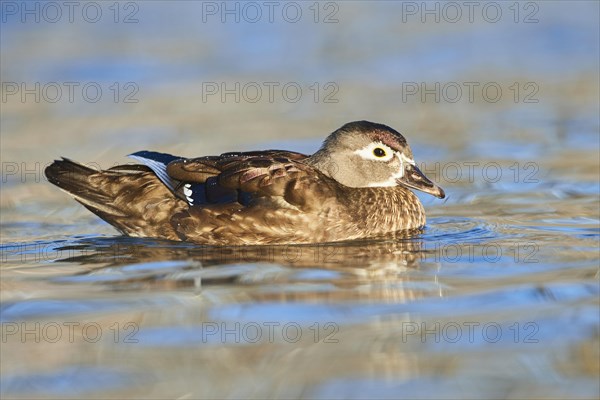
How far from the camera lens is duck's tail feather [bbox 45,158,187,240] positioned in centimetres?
1070

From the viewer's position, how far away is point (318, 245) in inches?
407

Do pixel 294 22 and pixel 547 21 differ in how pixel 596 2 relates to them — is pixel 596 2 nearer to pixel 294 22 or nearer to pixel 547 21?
pixel 547 21

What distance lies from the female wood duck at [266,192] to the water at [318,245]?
0.72 feet

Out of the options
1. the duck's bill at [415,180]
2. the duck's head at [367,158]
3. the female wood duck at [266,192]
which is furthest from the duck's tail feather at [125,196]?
the duck's bill at [415,180]

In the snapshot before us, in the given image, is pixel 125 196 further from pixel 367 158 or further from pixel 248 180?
pixel 367 158

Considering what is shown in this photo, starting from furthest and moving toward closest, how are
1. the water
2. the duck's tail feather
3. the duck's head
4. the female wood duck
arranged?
the duck's head
the duck's tail feather
the female wood duck
the water

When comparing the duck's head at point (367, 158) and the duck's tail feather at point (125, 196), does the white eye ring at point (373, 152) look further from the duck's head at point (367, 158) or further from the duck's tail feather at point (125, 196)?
the duck's tail feather at point (125, 196)

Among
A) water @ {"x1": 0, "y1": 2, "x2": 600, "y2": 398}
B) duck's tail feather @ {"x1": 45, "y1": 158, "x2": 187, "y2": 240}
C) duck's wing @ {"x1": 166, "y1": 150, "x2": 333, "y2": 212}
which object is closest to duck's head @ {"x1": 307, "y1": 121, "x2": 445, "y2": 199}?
duck's wing @ {"x1": 166, "y1": 150, "x2": 333, "y2": 212}

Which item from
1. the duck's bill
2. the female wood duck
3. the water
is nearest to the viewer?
the water

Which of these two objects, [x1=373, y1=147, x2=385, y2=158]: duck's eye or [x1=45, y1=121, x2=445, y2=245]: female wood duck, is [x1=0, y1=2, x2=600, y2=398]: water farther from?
[x1=373, y1=147, x2=385, y2=158]: duck's eye

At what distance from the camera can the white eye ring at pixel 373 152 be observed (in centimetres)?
1096

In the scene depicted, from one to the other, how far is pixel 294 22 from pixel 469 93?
4.21m

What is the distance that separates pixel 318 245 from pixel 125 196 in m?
1.74

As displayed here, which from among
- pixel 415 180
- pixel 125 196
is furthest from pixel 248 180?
pixel 415 180
